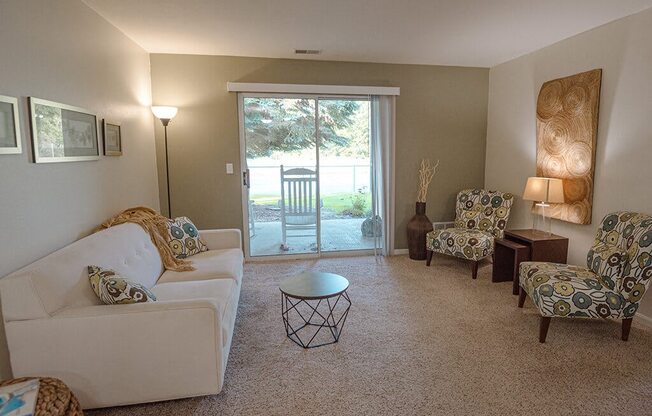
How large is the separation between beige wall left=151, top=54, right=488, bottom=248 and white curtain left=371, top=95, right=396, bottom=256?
0.12 m

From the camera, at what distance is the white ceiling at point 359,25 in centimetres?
276

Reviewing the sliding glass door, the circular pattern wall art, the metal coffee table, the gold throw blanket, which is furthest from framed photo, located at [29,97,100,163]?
the circular pattern wall art

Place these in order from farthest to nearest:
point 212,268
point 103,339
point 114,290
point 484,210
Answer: point 484,210, point 212,268, point 114,290, point 103,339

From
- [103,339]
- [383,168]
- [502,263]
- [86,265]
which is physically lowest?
[502,263]

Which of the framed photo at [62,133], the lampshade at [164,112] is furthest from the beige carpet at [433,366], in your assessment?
the lampshade at [164,112]

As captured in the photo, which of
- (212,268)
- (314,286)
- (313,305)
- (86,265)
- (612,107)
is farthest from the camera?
(313,305)

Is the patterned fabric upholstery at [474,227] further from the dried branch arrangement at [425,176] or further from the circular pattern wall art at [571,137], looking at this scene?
the circular pattern wall art at [571,137]

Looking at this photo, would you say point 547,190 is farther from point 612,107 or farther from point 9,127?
point 9,127

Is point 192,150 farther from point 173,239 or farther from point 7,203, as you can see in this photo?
point 7,203

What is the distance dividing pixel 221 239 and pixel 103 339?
5.67 feet

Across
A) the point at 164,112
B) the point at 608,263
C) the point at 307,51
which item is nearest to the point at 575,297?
the point at 608,263

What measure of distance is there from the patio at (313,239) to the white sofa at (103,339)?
2651 mm

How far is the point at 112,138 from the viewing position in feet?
10.4

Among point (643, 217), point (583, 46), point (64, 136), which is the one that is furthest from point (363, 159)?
point (64, 136)
